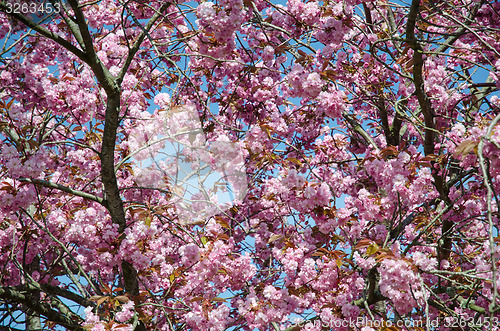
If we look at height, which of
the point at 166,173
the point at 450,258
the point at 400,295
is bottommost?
the point at 400,295

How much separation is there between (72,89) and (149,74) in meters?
1.68

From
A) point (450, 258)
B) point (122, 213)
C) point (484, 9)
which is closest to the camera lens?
point (122, 213)

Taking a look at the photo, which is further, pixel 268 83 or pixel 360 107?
pixel 360 107

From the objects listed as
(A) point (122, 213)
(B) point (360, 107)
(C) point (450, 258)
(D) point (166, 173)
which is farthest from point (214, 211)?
(B) point (360, 107)

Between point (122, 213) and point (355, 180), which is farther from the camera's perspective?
point (355, 180)

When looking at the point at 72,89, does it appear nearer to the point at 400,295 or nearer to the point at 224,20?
the point at 224,20

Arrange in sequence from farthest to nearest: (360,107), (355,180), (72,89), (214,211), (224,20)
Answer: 1. (360,107)
2. (355,180)
3. (214,211)
4. (72,89)
5. (224,20)

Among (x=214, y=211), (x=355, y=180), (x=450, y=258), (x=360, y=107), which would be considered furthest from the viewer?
(x=360, y=107)

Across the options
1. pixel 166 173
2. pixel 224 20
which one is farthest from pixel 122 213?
pixel 224 20

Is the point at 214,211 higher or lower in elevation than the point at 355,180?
lower

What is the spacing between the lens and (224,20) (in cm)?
246

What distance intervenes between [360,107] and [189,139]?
3171 mm

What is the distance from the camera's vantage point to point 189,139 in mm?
3539

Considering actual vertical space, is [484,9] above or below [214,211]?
above
